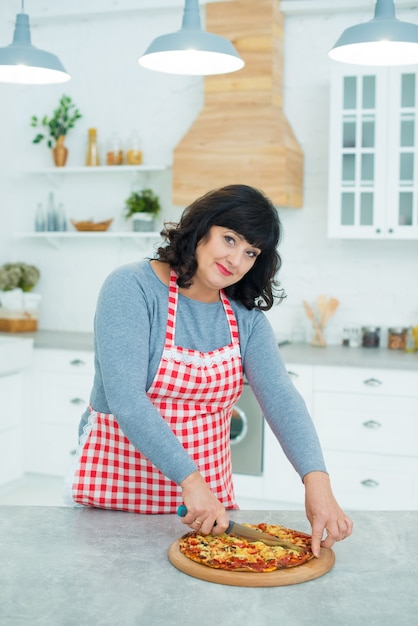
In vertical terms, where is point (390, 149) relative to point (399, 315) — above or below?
above

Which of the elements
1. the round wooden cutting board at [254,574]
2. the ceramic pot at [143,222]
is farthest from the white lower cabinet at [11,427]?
the round wooden cutting board at [254,574]

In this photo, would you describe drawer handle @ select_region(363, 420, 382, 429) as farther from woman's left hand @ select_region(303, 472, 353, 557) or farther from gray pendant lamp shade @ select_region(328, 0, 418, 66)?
woman's left hand @ select_region(303, 472, 353, 557)

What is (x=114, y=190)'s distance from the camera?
5117 mm

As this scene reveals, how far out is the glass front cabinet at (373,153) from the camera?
13.6 feet

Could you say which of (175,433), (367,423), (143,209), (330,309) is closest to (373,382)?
(367,423)

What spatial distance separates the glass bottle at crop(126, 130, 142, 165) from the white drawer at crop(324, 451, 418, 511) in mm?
2064

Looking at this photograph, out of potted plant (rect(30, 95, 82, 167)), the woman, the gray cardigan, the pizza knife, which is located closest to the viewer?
the pizza knife

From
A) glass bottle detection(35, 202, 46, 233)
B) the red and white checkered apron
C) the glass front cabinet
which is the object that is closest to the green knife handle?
the red and white checkered apron

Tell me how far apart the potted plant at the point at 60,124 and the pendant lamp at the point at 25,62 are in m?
2.20

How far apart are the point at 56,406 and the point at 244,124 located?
185 centimetres

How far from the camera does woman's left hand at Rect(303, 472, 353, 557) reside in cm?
170

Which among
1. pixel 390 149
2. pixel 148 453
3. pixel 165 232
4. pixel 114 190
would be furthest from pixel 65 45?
pixel 148 453

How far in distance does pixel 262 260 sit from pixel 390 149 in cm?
229

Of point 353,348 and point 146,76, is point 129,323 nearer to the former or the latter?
point 353,348
